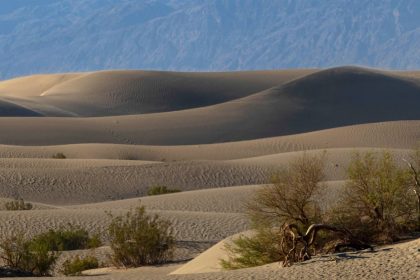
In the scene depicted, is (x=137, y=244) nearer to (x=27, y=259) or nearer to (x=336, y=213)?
(x=27, y=259)

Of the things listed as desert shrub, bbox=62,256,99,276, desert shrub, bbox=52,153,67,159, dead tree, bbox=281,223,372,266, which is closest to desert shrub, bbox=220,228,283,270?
dead tree, bbox=281,223,372,266

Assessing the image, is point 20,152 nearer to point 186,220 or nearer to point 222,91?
point 186,220

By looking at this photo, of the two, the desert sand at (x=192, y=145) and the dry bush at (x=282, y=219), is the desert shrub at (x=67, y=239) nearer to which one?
the desert sand at (x=192, y=145)

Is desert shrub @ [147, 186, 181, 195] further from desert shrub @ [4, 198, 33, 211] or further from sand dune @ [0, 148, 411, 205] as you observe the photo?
desert shrub @ [4, 198, 33, 211]

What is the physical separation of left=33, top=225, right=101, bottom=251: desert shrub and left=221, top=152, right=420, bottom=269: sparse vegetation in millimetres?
6142

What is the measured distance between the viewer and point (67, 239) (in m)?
21.7

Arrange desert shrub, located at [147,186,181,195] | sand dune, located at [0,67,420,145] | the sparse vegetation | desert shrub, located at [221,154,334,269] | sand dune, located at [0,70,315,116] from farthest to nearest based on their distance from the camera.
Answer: sand dune, located at [0,70,315,116] < sand dune, located at [0,67,420,145] < desert shrub, located at [147,186,181,195] < desert shrub, located at [221,154,334,269] < the sparse vegetation

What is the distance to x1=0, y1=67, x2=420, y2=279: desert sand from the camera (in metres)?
20.8

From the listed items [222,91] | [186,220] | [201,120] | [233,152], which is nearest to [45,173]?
[186,220]

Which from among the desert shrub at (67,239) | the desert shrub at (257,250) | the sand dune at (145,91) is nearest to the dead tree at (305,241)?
the desert shrub at (257,250)

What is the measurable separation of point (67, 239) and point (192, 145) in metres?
37.0

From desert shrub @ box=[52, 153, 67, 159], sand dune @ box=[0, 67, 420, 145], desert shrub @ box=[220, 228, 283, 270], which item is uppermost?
sand dune @ box=[0, 67, 420, 145]

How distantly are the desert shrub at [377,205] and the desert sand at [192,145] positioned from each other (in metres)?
0.78

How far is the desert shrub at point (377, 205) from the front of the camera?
1493 centimetres
